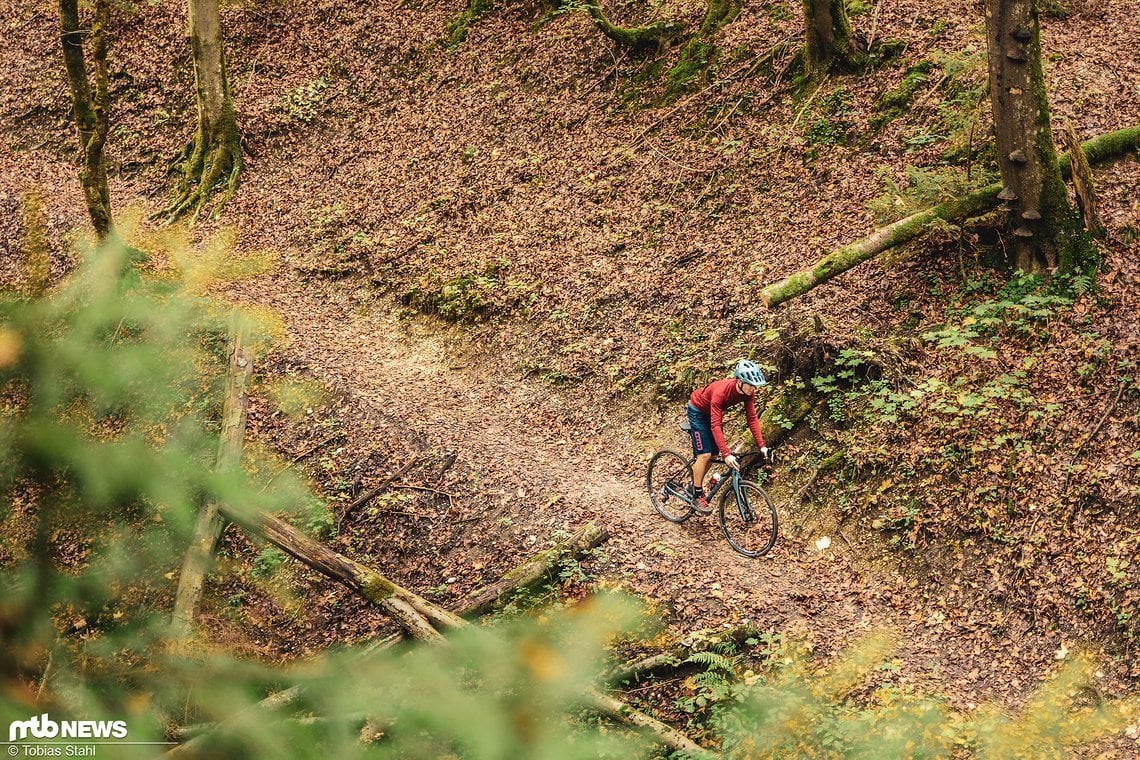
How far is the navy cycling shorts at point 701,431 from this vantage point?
374 inches

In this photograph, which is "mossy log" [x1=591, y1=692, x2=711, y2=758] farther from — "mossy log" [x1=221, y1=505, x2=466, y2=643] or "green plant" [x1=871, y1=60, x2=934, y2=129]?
"green plant" [x1=871, y1=60, x2=934, y2=129]

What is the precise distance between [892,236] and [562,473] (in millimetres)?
5178

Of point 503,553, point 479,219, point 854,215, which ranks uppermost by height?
point 854,215

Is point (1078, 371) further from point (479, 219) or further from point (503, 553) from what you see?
point (479, 219)

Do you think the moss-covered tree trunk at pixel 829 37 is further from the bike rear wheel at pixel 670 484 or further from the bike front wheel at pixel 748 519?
the bike front wheel at pixel 748 519

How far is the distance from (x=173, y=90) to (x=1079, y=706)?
75.6 ft

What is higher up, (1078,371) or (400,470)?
(1078,371)

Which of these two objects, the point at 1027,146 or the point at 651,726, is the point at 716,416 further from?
the point at 1027,146

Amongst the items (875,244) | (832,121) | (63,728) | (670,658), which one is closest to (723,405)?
(670,658)

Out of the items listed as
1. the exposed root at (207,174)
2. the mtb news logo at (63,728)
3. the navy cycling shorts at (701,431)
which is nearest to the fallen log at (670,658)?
the navy cycling shorts at (701,431)

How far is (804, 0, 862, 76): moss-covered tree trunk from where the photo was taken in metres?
14.1

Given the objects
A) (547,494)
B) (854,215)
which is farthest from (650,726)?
(854,215)

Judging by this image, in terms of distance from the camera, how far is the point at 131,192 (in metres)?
19.6

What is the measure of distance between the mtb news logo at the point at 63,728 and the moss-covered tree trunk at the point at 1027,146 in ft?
34.4
